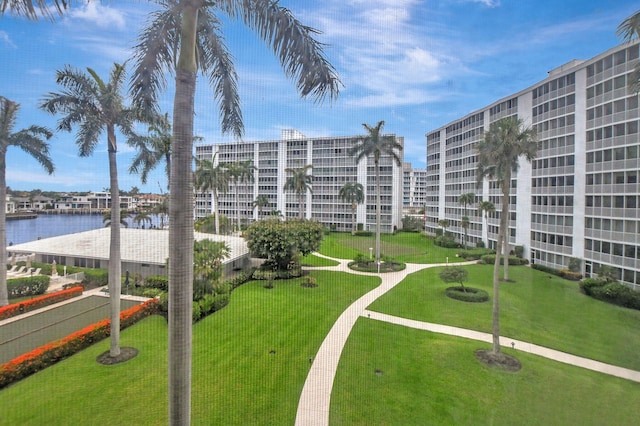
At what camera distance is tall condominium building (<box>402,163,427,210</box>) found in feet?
94.2

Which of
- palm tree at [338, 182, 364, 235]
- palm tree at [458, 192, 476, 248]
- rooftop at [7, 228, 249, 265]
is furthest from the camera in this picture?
palm tree at [338, 182, 364, 235]

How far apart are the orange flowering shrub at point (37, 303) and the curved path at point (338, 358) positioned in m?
5.92

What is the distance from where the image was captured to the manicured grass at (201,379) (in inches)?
114

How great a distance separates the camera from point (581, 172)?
8852 mm

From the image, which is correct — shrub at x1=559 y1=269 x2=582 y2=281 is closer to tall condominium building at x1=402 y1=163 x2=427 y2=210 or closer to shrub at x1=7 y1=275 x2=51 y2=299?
shrub at x1=7 y1=275 x2=51 y2=299

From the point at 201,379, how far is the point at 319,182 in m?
20.1

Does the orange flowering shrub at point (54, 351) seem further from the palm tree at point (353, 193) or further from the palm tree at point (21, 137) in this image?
the palm tree at point (353, 193)

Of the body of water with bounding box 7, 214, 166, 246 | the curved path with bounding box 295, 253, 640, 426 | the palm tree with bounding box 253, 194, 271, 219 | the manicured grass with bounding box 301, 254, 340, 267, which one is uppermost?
the palm tree with bounding box 253, 194, 271, 219

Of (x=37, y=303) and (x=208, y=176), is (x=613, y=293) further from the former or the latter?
(x=208, y=176)

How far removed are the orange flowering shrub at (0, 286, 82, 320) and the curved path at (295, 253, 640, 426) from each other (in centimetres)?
592

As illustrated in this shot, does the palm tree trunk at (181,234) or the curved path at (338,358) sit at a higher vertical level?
the palm tree trunk at (181,234)

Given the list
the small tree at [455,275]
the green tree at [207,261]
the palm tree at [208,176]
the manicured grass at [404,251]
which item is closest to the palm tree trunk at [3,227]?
the green tree at [207,261]

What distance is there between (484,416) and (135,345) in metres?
4.73

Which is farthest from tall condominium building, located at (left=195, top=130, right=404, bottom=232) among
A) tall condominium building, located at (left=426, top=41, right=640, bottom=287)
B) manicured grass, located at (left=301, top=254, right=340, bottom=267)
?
manicured grass, located at (left=301, top=254, right=340, bottom=267)
